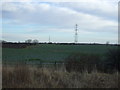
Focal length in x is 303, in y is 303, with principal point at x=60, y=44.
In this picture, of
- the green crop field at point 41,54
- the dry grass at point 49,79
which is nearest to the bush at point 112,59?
the green crop field at point 41,54

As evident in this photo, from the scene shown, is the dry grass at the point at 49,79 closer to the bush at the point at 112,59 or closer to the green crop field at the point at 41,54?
the green crop field at the point at 41,54

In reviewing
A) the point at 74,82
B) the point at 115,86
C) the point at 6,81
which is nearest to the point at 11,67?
the point at 6,81

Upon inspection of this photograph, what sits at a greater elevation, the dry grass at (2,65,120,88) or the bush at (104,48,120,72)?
the bush at (104,48,120,72)

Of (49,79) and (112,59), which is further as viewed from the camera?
(112,59)

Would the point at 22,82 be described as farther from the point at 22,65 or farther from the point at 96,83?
the point at 96,83

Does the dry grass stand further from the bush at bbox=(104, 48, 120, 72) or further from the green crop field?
the bush at bbox=(104, 48, 120, 72)

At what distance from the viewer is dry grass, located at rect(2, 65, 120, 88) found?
42.1 ft

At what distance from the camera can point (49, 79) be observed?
13.8 meters

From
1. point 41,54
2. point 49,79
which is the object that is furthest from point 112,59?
point 41,54

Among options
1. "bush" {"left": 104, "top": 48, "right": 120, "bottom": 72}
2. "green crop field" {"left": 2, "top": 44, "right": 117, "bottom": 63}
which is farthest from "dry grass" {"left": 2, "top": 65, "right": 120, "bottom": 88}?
"bush" {"left": 104, "top": 48, "right": 120, "bottom": 72}

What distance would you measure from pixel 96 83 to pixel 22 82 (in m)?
3.36

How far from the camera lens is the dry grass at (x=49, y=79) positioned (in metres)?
12.8

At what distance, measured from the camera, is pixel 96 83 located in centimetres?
1379

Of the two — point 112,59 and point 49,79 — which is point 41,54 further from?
point 49,79
